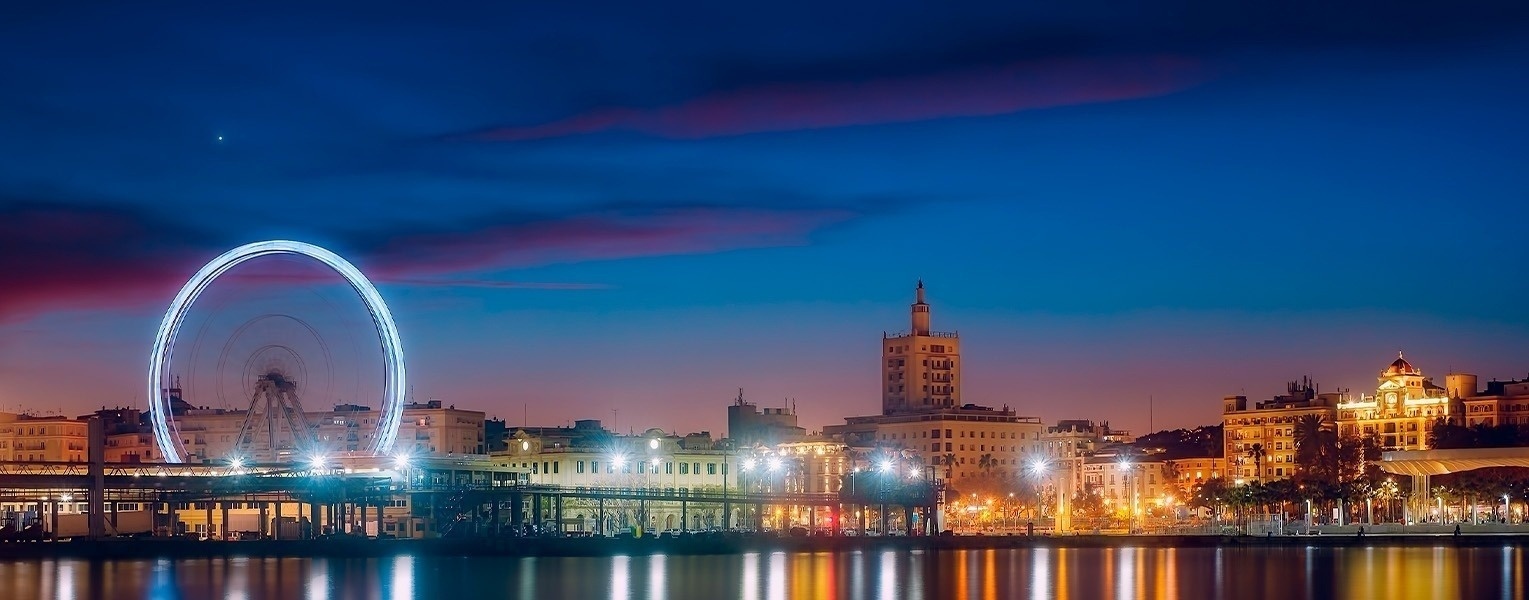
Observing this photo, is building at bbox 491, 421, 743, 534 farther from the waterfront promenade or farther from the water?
the water

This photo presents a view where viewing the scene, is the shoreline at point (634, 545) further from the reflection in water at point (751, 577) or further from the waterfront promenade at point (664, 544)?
the reflection in water at point (751, 577)

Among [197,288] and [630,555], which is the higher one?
[197,288]

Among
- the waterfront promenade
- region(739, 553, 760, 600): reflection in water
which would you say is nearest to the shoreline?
the waterfront promenade

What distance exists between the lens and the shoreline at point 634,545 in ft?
424

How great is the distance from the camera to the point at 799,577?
4377 inches

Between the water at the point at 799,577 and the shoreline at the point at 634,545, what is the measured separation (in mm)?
1189

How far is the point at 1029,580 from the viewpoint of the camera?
4353 inches

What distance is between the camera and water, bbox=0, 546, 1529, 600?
9856 cm

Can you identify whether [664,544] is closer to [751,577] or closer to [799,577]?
[799,577]

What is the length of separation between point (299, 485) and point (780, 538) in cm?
3020

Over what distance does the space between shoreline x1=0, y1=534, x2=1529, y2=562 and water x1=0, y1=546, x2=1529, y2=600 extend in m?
1.19

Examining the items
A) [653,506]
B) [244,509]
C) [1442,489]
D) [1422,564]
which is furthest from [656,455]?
[1422,564]

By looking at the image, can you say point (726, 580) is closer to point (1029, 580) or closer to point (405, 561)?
point (1029, 580)

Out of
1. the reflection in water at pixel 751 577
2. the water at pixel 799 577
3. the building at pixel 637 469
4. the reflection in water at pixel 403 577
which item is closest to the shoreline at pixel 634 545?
the water at pixel 799 577
